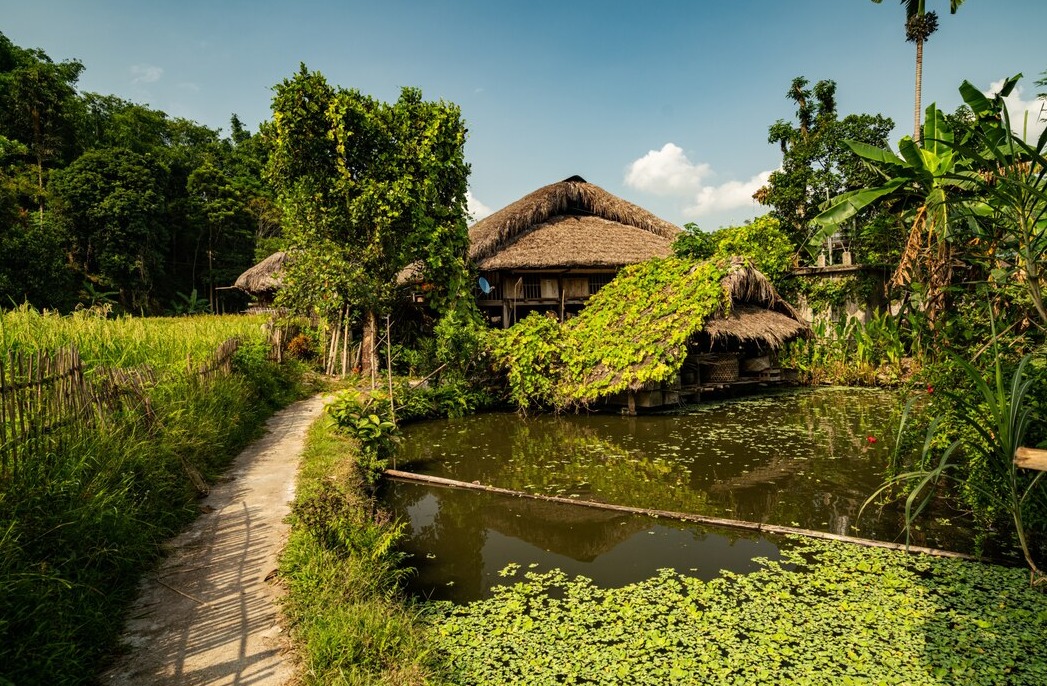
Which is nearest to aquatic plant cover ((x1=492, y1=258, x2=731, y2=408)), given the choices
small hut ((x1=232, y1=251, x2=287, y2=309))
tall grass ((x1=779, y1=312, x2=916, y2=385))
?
tall grass ((x1=779, y1=312, x2=916, y2=385))

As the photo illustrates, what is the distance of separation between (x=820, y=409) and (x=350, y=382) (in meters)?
10.2

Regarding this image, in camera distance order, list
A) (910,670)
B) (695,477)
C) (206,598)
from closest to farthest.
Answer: (910,670), (206,598), (695,477)

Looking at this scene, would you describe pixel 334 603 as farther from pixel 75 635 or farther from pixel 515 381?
pixel 515 381

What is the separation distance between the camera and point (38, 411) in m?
3.37

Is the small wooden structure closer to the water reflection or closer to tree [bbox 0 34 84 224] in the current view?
the water reflection

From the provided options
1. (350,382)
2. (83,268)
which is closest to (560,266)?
(350,382)

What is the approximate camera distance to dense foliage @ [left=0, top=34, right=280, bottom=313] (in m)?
15.8

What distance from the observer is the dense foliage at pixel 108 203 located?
15.8 meters

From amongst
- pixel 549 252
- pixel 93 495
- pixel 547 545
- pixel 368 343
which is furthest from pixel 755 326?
pixel 93 495

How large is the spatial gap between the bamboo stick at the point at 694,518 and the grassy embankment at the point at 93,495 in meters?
2.49

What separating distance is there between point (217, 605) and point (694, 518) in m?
3.83

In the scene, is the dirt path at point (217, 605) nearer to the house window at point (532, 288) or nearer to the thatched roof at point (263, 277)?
the house window at point (532, 288)

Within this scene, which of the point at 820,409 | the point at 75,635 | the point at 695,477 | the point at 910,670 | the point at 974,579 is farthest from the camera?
the point at 820,409

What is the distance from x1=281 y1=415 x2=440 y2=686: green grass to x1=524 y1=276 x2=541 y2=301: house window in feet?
35.4
